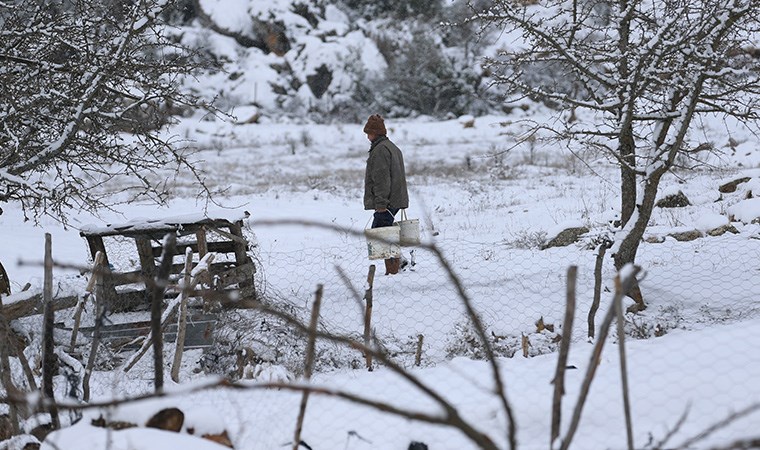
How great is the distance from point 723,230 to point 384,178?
13.0 feet

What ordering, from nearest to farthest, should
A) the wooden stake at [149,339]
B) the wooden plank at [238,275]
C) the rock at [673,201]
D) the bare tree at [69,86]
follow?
1. the wooden stake at [149,339]
2. the bare tree at [69,86]
3. the wooden plank at [238,275]
4. the rock at [673,201]

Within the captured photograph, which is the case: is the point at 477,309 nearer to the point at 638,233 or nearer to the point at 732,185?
the point at 638,233

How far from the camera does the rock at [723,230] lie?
778cm

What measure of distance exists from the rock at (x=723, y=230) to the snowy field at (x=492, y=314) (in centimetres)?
12

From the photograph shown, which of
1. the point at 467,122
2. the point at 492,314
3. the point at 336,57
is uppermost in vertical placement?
the point at 336,57

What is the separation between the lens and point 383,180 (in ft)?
23.9

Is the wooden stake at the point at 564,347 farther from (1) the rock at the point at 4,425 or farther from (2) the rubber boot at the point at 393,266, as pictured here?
(2) the rubber boot at the point at 393,266

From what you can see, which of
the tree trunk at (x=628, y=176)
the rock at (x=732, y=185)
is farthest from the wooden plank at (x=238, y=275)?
the rock at (x=732, y=185)

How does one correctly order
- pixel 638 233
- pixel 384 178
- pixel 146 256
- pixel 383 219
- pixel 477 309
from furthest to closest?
pixel 383 219 < pixel 384 178 < pixel 146 256 < pixel 477 309 < pixel 638 233

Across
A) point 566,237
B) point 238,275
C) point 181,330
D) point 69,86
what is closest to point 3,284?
point 69,86

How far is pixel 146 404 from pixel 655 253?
629 cm

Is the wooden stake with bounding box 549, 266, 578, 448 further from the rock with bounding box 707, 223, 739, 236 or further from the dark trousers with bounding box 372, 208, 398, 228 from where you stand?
the rock with bounding box 707, 223, 739, 236

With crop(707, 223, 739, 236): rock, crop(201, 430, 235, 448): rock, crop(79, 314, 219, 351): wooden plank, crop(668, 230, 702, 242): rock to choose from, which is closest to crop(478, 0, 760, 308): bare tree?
crop(668, 230, 702, 242): rock

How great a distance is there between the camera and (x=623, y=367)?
174 centimetres
